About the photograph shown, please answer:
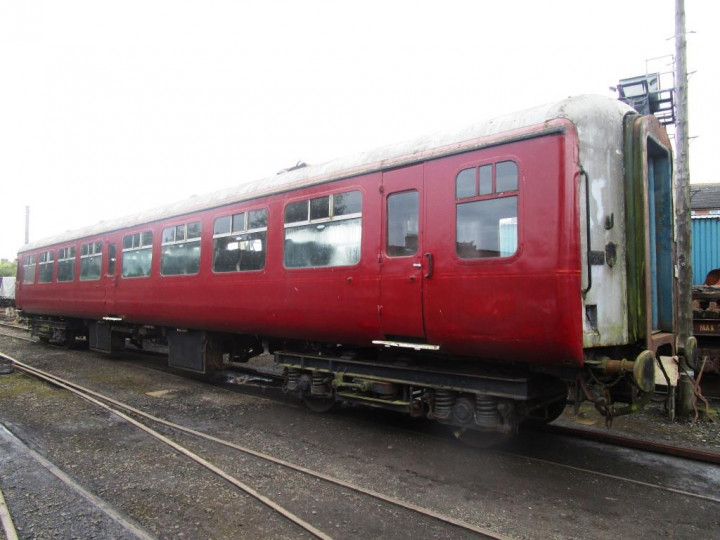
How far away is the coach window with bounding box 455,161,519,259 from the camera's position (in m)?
4.48

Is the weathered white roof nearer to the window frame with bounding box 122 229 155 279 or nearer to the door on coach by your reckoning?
the door on coach

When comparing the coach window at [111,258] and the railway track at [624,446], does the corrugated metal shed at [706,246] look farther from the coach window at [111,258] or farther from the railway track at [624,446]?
the coach window at [111,258]

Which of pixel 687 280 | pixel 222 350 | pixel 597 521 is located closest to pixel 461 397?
pixel 597 521

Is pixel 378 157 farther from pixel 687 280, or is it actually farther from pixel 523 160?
pixel 687 280

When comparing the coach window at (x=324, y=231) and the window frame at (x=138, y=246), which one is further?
the window frame at (x=138, y=246)

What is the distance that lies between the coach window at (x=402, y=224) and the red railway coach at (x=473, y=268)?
0.7 inches

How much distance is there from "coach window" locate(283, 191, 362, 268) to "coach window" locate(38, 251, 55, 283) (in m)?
11.2

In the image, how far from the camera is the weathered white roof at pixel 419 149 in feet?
14.6

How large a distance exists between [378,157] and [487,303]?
2.19 meters

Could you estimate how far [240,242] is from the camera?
7.50m

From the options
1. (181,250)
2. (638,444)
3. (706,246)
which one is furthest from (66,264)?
(706,246)

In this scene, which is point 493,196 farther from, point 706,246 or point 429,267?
Result: point 706,246

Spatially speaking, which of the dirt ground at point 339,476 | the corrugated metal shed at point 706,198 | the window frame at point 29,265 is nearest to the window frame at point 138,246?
the dirt ground at point 339,476

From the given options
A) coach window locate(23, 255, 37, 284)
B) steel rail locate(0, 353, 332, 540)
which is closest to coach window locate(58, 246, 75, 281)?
coach window locate(23, 255, 37, 284)
